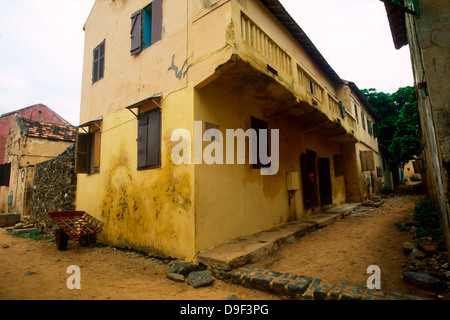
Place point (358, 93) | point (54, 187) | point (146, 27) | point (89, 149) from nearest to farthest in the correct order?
point (146, 27), point (89, 149), point (54, 187), point (358, 93)

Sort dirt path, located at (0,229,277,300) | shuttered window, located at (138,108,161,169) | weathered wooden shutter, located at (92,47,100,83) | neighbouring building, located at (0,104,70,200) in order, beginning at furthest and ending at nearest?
neighbouring building, located at (0,104,70,200), weathered wooden shutter, located at (92,47,100,83), shuttered window, located at (138,108,161,169), dirt path, located at (0,229,277,300)

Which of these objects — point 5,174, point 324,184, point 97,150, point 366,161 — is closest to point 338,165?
point 324,184

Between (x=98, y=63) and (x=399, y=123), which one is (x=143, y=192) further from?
(x=399, y=123)

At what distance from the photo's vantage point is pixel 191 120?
4871 mm

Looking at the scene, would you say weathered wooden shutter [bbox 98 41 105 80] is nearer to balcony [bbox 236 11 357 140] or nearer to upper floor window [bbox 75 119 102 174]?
upper floor window [bbox 75 119 102 174]

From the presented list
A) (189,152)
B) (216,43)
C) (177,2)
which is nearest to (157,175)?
(189,152)

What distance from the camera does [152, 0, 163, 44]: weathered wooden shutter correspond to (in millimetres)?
Answer: 6105

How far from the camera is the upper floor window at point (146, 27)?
619cm

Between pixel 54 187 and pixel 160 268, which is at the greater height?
pixel 54 187

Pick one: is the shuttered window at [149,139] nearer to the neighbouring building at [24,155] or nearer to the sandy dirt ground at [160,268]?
the sandy dirt ground at [160,268]

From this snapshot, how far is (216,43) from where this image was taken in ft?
15.2

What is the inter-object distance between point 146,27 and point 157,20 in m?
0.64

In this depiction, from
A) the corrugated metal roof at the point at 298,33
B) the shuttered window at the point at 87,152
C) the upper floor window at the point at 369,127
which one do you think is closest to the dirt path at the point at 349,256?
the shuttered window at the point at 87,152

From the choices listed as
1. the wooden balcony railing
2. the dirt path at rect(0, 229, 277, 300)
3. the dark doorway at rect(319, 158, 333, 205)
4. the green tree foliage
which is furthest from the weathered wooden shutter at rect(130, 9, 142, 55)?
the green tree foliage
